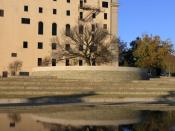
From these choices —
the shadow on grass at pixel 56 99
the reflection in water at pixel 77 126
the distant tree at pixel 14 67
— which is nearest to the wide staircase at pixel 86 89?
the shadow on grass at pixel 56 99

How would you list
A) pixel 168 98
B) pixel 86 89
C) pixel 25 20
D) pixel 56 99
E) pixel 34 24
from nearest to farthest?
1. pixel 56 99
2. pixel 168 98
3. pixel 86 89
4. pixel 25 20
5. pixel 34 24

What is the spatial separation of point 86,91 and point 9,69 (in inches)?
1174

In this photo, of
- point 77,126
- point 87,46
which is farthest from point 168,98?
point 87,46

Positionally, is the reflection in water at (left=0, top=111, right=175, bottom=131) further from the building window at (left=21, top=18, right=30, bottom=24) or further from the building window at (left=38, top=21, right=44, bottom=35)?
Result: the building window at (left=38, top=21, right=44, bottom=35)

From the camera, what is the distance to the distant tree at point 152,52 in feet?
277

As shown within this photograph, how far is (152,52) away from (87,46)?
77.8 ft

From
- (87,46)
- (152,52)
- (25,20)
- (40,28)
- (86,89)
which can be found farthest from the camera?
(152,52)

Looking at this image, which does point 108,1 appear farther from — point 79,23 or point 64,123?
point 64,123

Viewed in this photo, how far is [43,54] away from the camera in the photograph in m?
70.6

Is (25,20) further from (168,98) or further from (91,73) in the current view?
(168,98)

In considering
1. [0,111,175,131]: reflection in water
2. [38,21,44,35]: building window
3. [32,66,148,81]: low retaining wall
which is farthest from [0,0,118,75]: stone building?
[0,111,175,131]: reflection in water

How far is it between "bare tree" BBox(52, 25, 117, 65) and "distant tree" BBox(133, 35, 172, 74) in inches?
547

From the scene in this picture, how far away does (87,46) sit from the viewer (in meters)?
65.1

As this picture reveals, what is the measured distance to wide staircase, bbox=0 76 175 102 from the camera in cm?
3672
